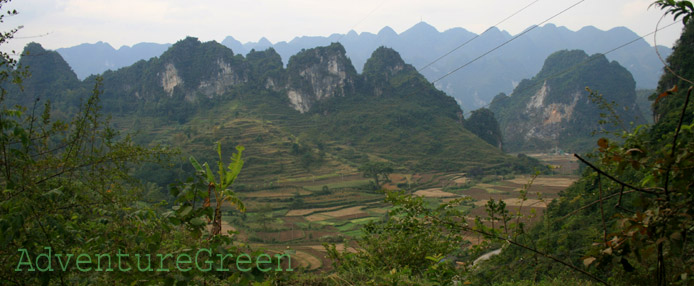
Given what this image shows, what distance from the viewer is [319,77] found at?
2179 inches

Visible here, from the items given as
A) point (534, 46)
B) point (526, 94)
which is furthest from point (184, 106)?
point (534, 46)

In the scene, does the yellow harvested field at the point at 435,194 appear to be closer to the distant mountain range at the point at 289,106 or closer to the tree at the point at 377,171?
the tree at the point at 377,171

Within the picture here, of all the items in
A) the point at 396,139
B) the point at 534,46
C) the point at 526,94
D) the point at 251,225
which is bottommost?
the point at 251,225

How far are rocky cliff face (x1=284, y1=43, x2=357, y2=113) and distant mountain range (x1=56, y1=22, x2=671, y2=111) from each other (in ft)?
195

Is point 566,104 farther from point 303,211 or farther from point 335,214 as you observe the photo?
point 303,211

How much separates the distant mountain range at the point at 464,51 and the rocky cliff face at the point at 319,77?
59486 mm

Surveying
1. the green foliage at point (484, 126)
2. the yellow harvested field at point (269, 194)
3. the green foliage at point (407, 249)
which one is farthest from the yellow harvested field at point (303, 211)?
the green foliage at point (484, 126)

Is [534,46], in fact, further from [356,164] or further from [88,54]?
[88,54]

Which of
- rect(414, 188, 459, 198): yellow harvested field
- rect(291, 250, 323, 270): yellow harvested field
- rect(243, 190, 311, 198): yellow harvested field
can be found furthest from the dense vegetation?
rect(291, 250, 323, 270): yellow harvested field

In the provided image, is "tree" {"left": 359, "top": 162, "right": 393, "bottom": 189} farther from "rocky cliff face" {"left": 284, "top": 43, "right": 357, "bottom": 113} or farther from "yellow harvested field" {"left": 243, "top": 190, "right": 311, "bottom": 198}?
"rocky cliff face" {"left": 284, "top": 43, "right": 357, "bottom": 113}

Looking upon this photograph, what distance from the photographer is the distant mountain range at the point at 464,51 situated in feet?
379

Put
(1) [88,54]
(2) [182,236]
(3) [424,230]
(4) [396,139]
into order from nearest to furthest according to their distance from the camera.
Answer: (3) [424,230] → (2) [182,236] → (4) [396,139] → (1) [88,54]

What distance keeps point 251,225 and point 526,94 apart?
222ft

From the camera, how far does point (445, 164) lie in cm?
3925
